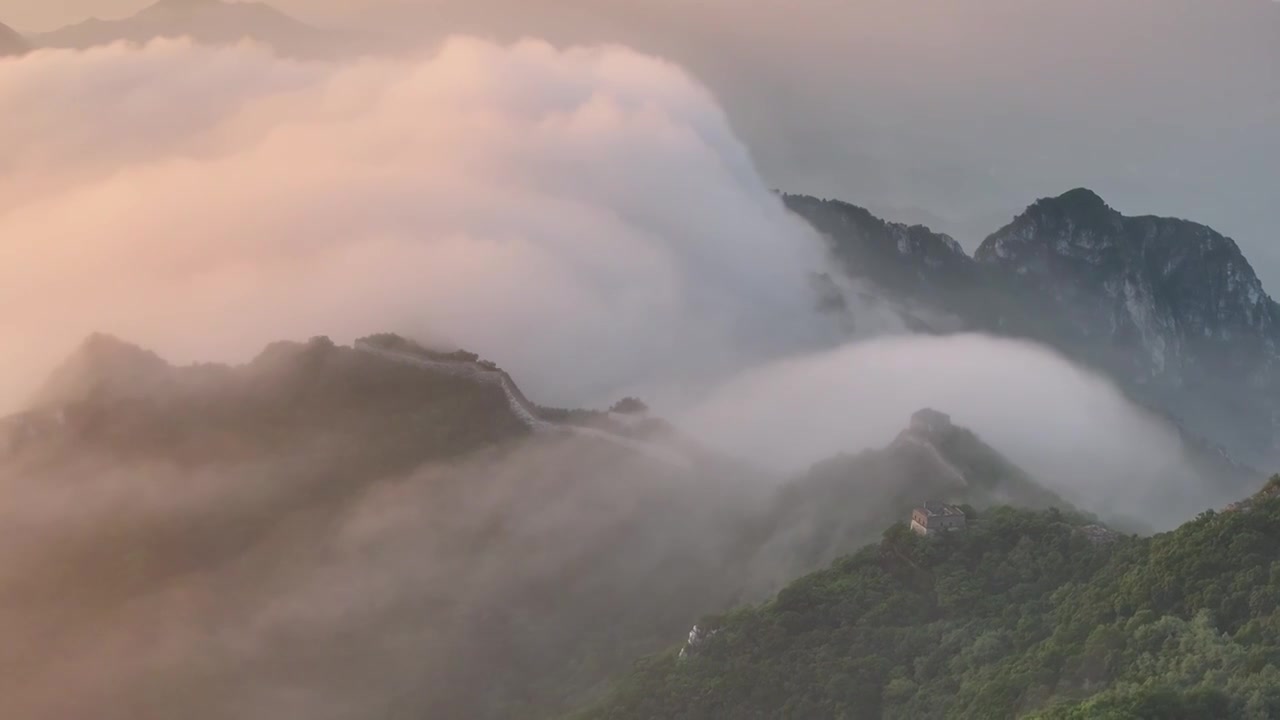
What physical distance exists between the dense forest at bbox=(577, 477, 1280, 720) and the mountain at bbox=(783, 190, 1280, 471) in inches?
2739

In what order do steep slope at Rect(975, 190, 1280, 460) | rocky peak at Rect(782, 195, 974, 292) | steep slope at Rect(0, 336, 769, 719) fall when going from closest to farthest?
steep slope at Rect(0, 336, 769, 719) → rocky peak at Rect(782, 195, 974, 292) → steep slope at Rect(975, 190, 1280, 460)

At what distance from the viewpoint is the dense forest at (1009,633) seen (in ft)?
68.6

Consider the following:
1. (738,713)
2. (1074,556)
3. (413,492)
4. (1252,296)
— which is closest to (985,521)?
(1074,556)

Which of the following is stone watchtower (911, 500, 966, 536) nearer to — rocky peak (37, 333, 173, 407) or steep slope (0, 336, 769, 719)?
steep slope (0, 336, 769, 719)

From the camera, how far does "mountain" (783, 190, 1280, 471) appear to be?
10194 cm

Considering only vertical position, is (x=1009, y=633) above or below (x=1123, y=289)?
below

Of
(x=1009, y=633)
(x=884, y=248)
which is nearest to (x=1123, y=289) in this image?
(x=884, y=248)

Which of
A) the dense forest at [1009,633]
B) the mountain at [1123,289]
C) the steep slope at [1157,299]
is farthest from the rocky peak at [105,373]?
the steep slope at [1157,299]

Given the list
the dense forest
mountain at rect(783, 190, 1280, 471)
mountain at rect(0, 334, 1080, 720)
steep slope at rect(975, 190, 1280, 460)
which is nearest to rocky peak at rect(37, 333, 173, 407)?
mountain at rect(0, 334, 1080, 720)

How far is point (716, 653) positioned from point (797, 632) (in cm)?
212

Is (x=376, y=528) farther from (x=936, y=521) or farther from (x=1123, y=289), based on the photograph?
(x=1123, y=289)

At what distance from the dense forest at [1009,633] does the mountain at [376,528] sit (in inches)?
217

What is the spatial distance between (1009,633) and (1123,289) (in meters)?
88.9

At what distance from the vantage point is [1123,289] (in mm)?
107500
